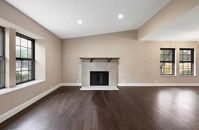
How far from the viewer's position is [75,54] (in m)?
7.40

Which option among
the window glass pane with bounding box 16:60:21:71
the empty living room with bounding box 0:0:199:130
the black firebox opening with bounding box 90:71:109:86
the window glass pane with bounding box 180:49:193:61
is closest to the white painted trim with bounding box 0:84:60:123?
the empty living room with bounding box 0:0:199:130

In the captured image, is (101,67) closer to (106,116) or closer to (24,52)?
(24,52)

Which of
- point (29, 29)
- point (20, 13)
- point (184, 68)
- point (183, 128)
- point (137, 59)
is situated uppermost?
point (20, 13)

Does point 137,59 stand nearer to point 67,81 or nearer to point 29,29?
point 67,81

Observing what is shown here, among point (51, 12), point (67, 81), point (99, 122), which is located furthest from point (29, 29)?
point (67, 81)

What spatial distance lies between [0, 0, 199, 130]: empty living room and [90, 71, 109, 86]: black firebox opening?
52 mm

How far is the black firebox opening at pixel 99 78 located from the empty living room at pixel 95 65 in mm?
52

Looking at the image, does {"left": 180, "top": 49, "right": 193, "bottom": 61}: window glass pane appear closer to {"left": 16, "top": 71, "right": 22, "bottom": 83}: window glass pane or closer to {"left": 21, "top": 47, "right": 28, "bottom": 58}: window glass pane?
{"left": 21, "top": 47, "right": 28, "bottom": 58}: window glass pane

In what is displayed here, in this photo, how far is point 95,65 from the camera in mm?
7512

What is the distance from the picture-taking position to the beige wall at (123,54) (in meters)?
7.40

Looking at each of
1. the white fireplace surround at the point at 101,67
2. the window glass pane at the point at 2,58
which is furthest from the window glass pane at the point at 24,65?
the white fireplace surround at the point at 101,67

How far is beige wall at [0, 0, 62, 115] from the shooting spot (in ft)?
9.92

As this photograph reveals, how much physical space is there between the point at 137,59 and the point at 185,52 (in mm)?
2747

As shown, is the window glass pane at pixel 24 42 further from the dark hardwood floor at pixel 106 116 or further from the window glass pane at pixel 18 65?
the dark hardwood floor at pixel 106 116
